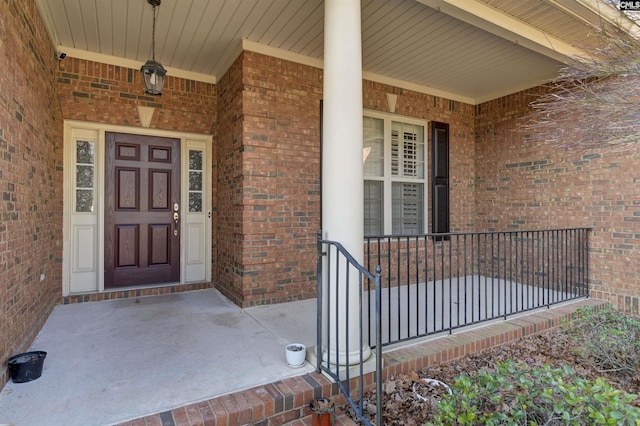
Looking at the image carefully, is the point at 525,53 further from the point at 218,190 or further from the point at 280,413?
the point at 280,413

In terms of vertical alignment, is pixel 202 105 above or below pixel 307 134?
above

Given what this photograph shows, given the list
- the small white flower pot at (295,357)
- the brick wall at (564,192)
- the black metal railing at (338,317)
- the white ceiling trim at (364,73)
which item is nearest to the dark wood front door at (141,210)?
the white ceiling trim at (364,73)

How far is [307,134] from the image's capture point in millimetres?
4219

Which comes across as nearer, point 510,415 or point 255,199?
point 510,415

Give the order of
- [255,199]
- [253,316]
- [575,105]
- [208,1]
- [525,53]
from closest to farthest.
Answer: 1. [575,105]
2. [208,1]
3. [253,316]
4. [255,199]
5. [525,53]

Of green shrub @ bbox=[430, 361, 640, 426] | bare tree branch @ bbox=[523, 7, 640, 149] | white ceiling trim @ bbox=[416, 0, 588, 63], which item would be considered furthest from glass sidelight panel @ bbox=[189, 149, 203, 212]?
bare tree branch @ bbox=[523, 7, 640, 149]

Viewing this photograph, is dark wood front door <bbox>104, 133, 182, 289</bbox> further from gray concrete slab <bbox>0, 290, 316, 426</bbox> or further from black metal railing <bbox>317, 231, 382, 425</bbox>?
black metal railing <bbox>317, 231, 382, 425</bbox>

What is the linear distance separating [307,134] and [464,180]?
2.93 m

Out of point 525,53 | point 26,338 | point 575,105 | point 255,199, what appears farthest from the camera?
point 525,53

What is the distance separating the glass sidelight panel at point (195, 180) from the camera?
4586 millimetres

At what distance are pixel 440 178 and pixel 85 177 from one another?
4.80 meters

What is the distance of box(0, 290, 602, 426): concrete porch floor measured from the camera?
184cm

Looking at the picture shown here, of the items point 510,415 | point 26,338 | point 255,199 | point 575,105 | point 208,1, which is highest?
point 208,1

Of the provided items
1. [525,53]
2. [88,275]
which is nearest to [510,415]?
[525,53]
